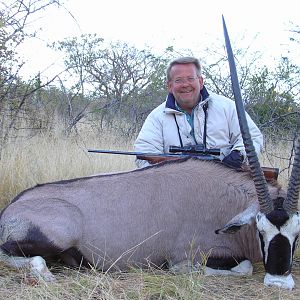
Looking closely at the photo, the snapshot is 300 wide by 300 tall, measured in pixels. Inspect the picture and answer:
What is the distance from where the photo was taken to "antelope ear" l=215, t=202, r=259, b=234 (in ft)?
12.7

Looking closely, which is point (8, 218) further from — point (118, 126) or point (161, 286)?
point (118, 126)

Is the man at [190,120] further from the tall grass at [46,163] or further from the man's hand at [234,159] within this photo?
the tall grass at [46,163]

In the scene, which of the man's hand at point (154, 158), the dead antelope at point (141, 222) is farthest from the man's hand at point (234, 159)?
the man's hand at point (154, 158)

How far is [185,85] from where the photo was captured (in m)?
5.28

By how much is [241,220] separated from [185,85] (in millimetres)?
1783

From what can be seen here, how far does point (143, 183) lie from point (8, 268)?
1.17 meters

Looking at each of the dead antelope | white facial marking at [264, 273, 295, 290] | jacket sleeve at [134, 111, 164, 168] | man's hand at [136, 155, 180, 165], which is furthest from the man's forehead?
white facial marking at [264, 273, 295, 290]

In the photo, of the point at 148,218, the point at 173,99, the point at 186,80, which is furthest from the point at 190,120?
the point at 148,218

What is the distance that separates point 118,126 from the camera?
463 inches

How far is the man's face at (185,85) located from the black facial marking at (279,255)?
2.03 meters

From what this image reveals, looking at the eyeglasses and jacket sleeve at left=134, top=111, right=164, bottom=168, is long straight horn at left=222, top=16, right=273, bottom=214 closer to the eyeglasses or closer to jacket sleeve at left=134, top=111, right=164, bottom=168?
the eyeglasses

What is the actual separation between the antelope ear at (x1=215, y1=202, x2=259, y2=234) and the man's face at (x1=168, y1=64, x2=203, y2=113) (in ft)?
5.16

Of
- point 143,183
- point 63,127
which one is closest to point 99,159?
point 63,127

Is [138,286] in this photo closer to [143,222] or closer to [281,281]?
[143,222]
